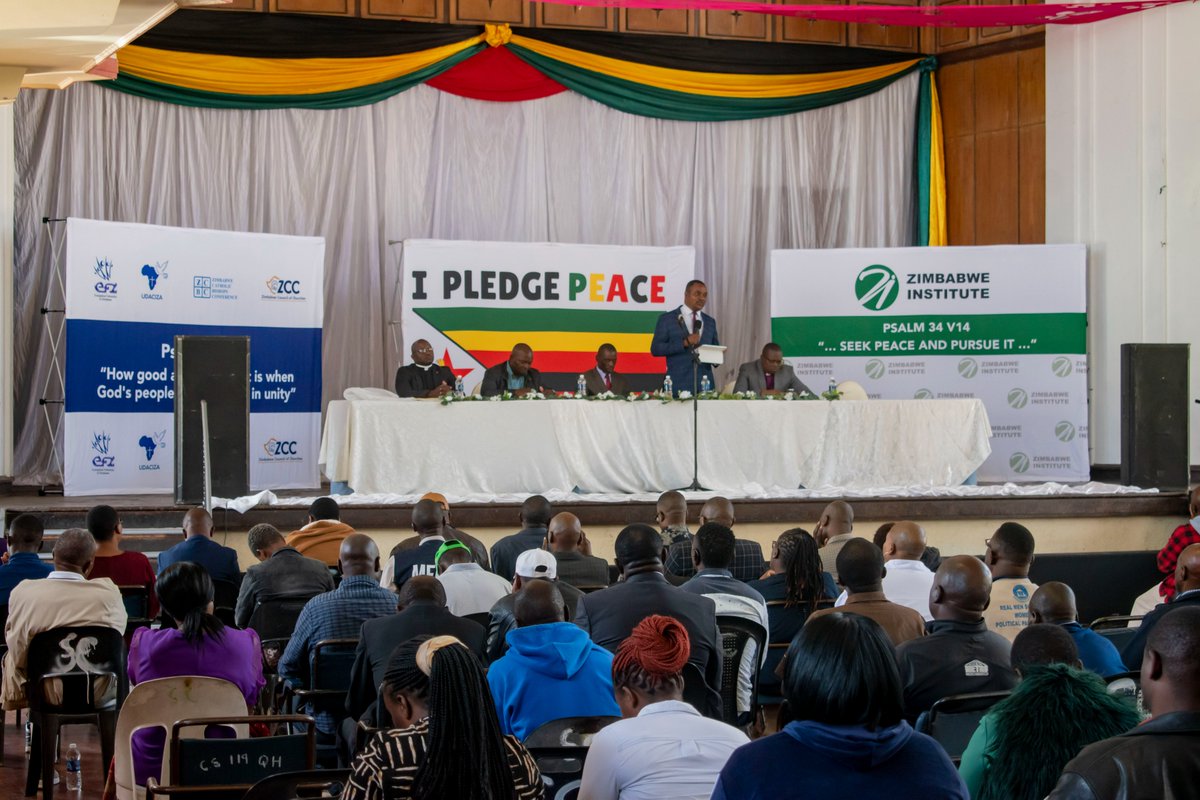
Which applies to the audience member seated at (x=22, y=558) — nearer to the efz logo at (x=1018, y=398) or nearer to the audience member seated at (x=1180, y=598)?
the audience member seated at (x=1180, y=598)

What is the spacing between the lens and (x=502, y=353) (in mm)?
11883

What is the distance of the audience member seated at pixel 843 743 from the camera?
6.90 ft

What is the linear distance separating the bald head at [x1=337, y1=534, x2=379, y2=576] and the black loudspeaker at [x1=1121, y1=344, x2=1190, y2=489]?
7173 millimetres

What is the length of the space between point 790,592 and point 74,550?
2.77 m

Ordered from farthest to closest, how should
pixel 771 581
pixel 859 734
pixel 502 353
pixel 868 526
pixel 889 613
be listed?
pixel 502 353
pixel 868 526
pixel 771 581
pixel 889 613
pixel 859 734

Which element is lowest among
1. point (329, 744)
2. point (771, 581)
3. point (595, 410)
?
point (329, 744)

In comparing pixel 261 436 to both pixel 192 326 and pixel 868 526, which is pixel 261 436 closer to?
pixel 192 326

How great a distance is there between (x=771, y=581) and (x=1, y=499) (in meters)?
6.83

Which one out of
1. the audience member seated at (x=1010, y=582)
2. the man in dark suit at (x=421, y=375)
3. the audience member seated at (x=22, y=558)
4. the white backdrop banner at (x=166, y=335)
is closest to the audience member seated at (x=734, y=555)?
the audience member seated at (x=1010, y=582)

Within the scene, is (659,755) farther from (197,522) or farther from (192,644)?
(197,522)

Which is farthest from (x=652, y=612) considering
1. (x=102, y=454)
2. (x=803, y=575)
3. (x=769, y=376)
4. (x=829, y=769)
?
(x=102, y=454)

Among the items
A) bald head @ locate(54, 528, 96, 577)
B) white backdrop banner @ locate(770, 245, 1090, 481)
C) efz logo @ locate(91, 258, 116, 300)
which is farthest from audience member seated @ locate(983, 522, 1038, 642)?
efz logo @ locate(91, 258, 116, 300)

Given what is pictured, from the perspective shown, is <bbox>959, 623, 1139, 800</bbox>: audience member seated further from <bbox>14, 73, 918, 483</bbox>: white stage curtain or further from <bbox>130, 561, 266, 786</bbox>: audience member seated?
<bbox>14, 73, 918, 483</bbox>: white stage curtain

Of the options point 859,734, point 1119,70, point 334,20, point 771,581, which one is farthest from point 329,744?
point 1119,70
